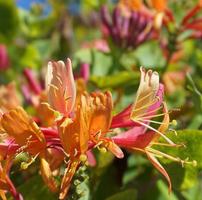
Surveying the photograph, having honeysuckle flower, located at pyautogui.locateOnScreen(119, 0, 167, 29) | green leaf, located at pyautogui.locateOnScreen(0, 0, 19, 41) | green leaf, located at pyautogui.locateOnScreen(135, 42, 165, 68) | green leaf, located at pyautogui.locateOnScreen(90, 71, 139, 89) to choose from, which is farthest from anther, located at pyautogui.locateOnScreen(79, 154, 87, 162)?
green leaf, located at pyautogui.locateOnScreen(0, 0, 19, 41)

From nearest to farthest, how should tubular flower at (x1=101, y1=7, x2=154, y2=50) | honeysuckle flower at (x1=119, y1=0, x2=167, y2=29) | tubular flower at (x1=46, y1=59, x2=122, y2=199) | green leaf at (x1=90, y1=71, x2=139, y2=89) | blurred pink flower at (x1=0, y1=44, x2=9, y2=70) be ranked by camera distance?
tubular flower at (x1=46, y1=59, x2=122, y2=199), green leaf at (x1=90, y1=71, x2=139, y2=89), honeysuckle flower at (x1=119, y1=0, x2=167, y2=29), tubular flower at (x1=101, y1=7, x2=154, y2=50), blurred pink flower at (x1=0, y1=44, x2=9, y2=70)

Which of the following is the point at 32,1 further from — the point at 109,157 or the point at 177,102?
the point at 109,157

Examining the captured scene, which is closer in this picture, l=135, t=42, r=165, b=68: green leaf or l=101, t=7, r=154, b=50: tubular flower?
l=101, t=7, r=154, b=50: tubular flower

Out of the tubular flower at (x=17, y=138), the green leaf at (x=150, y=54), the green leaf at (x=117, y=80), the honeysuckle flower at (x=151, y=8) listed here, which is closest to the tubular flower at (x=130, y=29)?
the honeysuckle flower at (x=151, y=8)

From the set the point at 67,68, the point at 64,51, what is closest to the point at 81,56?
the point at 64,51

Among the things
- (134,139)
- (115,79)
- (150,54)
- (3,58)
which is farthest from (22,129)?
(3,58)

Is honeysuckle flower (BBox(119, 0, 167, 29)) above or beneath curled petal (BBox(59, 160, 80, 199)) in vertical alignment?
beneath

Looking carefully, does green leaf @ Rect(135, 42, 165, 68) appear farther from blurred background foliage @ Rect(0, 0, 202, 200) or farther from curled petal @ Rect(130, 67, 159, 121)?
curled petal @ Rect(130, 67, 159, 121)
